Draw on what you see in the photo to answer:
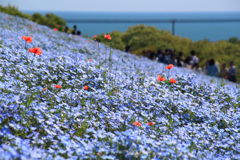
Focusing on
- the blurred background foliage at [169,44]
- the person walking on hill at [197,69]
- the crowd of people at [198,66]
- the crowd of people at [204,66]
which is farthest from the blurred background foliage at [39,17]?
the person walking on hill at [197,69]

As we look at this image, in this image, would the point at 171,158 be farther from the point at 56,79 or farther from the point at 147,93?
the point at 56,79

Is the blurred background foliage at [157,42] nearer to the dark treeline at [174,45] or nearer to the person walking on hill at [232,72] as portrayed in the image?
the dark treeline at [174,45]

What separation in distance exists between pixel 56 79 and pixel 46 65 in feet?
2.36

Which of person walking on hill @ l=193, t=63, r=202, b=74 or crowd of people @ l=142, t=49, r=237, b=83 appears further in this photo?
person walking on hill @ l=193, t=63, r=202, b=74

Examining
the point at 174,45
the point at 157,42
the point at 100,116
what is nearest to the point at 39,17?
the point at 157,42

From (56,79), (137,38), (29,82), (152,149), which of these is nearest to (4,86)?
(29,82)

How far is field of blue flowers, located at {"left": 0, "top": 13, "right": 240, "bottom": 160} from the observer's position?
11.4ft

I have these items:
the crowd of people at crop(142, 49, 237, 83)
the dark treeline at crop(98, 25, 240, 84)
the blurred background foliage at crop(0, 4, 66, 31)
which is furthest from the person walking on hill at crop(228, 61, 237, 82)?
the blurred background foliage at crop(0, 4, 66, 31)

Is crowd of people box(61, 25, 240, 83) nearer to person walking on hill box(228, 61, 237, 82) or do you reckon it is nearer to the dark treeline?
person walking on hill box(228, 61, 237, 82)

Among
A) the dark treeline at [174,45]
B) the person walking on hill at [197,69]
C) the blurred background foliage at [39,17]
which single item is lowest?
the person walking on hill at [197,69]

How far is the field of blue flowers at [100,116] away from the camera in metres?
3.47

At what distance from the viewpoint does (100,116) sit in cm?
447

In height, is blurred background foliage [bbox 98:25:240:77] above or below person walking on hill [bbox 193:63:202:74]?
above

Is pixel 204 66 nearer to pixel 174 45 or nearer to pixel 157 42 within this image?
pixel 174 45
